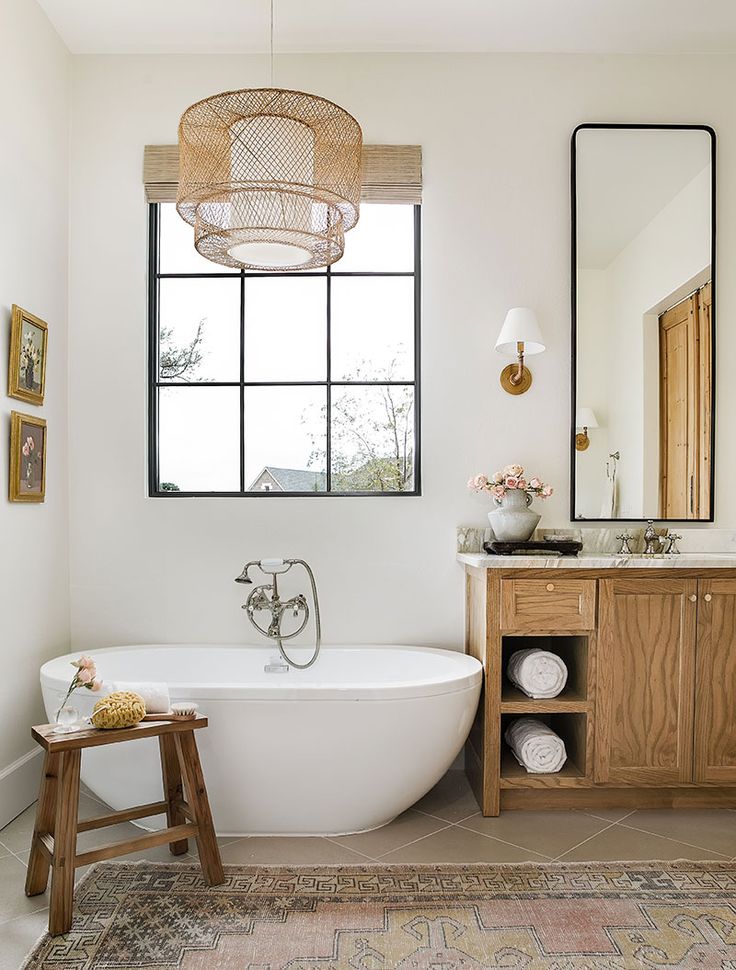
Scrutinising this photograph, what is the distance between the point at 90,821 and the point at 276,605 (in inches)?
45.4

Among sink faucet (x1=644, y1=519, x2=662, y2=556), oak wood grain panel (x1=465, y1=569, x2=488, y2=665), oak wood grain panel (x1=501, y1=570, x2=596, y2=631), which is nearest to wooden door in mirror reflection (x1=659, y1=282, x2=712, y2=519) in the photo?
sink faucet (x1=644, y1=519, x2=662, y2=556)

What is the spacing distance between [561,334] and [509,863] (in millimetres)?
2031

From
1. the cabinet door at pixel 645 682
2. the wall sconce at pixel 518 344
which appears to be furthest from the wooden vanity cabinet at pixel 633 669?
the wall sconce at pixel 518 344

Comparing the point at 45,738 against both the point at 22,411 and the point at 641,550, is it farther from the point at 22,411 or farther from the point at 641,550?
the point at 641,550

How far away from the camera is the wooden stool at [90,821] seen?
2.07m

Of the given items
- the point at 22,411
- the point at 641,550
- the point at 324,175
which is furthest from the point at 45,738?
the point at 641,550

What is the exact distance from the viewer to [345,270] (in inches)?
138

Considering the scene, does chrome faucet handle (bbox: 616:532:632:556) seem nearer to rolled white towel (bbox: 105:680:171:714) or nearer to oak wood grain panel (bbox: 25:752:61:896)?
rolled white towel (bbox: 105:680:171:714)

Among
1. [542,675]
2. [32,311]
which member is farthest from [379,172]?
[542,675]

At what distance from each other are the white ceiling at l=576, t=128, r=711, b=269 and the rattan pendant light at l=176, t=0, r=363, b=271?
1268 millimetres

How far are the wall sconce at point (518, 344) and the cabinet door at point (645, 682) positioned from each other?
0.94 meters

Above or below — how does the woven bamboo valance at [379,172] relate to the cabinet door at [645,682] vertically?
above

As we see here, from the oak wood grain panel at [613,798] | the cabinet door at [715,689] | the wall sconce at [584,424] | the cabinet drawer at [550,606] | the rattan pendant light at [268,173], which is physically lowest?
the oak wood grain panel at [613,798]

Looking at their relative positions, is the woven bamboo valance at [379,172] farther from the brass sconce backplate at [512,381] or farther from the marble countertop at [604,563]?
the marble countertop at [604,563]
